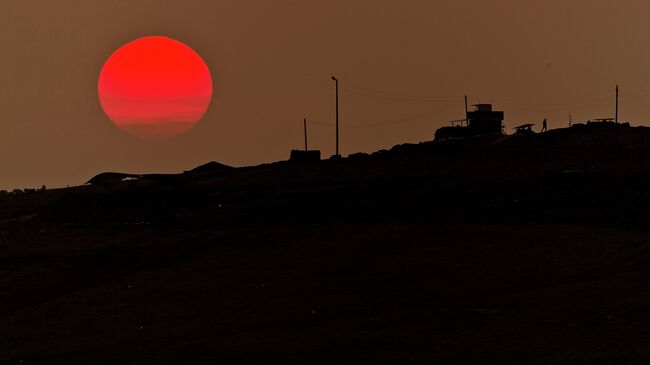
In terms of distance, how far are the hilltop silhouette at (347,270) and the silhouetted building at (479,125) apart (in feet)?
91.0

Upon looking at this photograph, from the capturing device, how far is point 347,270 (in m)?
30.2

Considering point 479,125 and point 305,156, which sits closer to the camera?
point 305,156

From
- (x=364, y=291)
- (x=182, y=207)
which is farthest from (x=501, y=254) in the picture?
(x=182, y=207)

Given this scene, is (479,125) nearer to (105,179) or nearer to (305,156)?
(305,156)

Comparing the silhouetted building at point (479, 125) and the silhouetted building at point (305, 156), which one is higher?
the silhouetted building at point (479, 125)

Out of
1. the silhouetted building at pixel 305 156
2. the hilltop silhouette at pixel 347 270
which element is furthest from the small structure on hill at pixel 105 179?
the silhouetted building at pixel 305 156

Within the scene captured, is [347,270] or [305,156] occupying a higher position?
[305,156]

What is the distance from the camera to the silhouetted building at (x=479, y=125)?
294 ft

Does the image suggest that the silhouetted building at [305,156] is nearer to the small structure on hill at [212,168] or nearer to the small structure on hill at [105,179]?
the small structure on hill at [212,168]

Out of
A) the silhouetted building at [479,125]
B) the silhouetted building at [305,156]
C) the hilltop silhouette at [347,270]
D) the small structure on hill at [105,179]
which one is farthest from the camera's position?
the silhouetted building at [479,125]

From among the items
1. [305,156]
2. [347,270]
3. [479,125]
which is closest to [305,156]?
[305,156]

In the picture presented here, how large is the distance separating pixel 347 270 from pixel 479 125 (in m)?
62.5

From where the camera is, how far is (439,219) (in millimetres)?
→ 41875

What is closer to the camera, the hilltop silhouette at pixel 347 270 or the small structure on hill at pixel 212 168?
the hilltop silhouette at pixel 347 270
